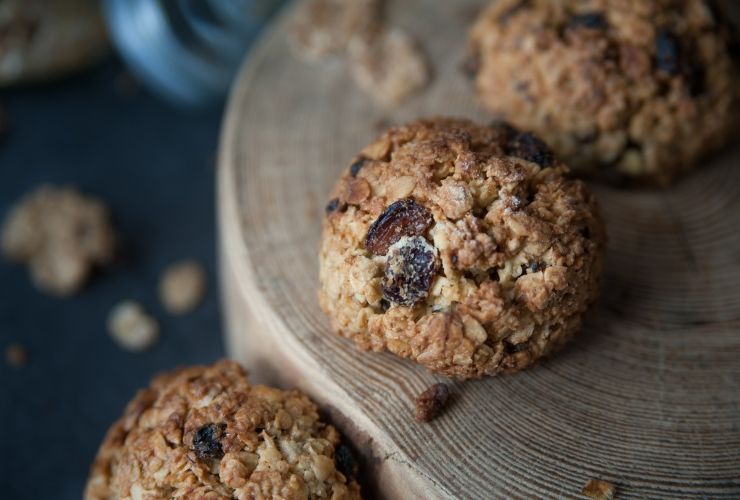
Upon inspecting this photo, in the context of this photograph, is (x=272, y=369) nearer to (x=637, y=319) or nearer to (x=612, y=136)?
(x=637, y=319)

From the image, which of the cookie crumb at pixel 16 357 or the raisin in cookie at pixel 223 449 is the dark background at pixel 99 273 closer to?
the cookie crumb at pixel 16 357

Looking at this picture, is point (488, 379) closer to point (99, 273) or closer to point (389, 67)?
point (389, 67)

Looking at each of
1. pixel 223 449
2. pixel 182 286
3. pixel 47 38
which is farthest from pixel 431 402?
pixel 47 38

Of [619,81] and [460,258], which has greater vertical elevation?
[619,81]

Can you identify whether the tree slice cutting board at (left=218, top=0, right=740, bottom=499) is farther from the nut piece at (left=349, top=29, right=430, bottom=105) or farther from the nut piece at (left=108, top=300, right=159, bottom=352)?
the nut piece at (left=108, top=300, right=159, bottom=352)

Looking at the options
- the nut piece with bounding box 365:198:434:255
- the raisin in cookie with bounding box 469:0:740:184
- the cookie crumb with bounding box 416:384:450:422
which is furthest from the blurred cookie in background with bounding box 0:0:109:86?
the cookie crumb with bounding box 416:384:450:422

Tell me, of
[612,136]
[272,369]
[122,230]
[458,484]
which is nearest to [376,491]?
[458,484]
